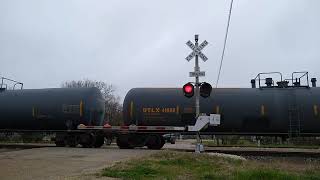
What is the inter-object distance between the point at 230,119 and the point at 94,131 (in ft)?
24.0

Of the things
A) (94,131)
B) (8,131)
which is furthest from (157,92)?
(8,131)

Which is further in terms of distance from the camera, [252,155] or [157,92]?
[157,92]

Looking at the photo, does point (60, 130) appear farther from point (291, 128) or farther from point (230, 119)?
point (291, 128)

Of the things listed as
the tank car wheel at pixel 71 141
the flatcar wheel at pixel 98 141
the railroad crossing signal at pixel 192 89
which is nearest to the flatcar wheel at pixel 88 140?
the flatcar wheel at pixel 98 141

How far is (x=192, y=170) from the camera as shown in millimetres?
10648

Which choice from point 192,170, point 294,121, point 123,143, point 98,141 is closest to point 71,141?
point 98,141

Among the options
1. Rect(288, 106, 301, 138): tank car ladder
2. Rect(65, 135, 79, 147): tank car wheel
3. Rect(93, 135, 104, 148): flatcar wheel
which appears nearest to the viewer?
Rect(288, 106, 301, 138): tank car ladder

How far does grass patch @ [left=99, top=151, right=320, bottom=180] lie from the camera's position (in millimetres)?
9242

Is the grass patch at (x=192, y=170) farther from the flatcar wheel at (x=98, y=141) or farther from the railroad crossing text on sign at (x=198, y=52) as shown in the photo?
the flatcar wheel at (x=98, y=141)

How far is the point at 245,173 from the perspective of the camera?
9.39m

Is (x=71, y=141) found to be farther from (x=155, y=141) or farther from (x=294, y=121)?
(x=294, y=121)

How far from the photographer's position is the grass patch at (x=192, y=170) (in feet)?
30.3

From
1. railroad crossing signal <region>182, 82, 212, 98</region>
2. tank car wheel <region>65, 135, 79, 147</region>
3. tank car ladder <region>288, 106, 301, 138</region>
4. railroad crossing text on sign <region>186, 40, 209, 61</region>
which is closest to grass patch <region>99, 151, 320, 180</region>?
railroad crossing signal <region>182, 82, 212, 98</region>

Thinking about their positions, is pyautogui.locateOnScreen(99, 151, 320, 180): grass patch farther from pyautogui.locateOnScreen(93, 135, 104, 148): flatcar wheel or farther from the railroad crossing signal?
pyautogui.locateOnScreen(93, 135, 104, 148): flatcar wheel
